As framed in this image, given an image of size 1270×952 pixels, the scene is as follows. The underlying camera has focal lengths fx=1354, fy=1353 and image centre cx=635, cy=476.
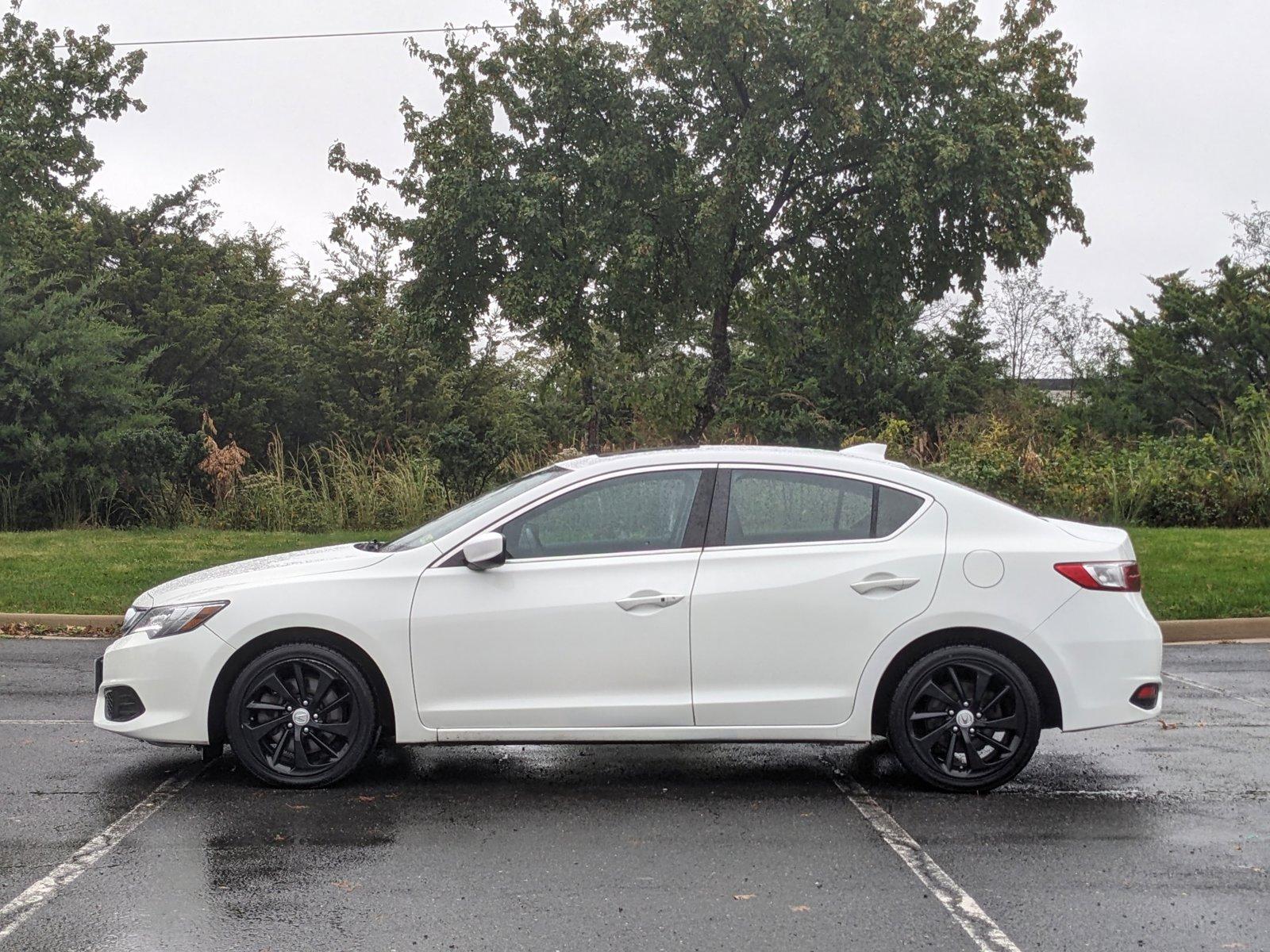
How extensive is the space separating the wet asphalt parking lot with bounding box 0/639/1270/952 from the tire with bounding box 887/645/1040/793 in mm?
146

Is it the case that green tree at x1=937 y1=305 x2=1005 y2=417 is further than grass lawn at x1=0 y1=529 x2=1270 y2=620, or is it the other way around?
green tree at x1=937 y1=305 x2=1005 y2=417

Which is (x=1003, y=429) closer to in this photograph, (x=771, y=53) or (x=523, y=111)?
(x=771, y=53)

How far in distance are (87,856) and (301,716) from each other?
3.89ft

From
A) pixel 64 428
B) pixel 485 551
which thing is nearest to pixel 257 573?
pixel 485 551

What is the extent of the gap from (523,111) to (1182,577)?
11.2 meters

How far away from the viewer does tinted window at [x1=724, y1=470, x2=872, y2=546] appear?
20.7 feet

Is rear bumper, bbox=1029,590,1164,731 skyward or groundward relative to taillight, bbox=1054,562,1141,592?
groundward

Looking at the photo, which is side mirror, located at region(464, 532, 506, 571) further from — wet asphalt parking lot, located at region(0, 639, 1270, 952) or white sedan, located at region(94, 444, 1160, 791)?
wet asphalt parking lot, located at region(0, 639, 1270, 952)

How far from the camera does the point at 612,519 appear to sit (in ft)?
21.0

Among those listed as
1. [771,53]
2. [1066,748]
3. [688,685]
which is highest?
[771,53]

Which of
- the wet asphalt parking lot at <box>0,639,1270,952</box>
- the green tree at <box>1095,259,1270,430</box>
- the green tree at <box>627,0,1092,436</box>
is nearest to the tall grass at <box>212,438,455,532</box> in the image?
the green tree at <box>627,0,1092,436</box>

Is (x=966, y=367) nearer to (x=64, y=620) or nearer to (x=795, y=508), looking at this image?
(x=64, y=620)

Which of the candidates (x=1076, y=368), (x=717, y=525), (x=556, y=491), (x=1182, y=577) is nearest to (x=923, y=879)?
(x=717, y=525)

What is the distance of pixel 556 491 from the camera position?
6.39 meters
